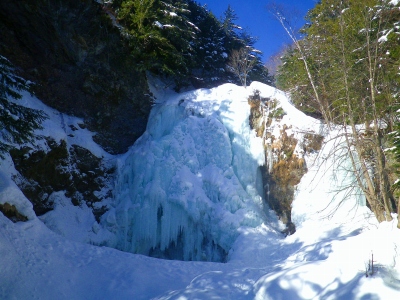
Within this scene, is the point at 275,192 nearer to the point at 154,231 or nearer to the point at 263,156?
the point at 263,156

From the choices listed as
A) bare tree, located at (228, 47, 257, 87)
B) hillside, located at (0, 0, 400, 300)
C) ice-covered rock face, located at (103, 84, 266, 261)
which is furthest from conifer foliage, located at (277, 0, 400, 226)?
bare tree, located at (228, 47, 257, 87)

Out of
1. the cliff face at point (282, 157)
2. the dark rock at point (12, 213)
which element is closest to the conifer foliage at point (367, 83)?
the cliff face at point (282, 157)

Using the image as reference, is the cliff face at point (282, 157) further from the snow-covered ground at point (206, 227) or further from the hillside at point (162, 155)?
the snow-covered ground at point (206, 227)

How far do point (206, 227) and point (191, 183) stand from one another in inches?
67.6

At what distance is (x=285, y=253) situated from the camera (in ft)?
33.7

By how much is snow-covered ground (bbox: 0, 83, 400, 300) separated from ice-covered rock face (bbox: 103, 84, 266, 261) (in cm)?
4

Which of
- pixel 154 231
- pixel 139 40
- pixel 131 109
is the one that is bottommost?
pixel 154 231

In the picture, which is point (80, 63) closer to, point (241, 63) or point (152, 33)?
point (152, 33)

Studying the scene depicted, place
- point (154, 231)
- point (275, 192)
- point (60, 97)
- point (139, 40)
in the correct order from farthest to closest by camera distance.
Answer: point (139, 40), point (60, 97), point (275, 192), point (154, 231)

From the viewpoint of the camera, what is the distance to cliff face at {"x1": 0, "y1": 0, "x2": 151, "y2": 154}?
506 inches

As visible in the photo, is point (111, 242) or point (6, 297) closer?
point (6, 297)

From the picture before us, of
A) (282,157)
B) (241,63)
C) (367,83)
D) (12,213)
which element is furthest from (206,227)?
(241,63)

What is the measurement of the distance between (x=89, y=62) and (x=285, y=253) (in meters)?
11.4

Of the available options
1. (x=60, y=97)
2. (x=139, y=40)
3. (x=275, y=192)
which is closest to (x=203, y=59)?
(x=139, y=40)
